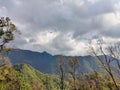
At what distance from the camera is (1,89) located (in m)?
76.2

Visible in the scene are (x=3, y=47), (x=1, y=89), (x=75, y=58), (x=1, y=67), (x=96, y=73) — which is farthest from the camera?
(x=96, y=73)

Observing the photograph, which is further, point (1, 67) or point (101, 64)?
point (1, 67)

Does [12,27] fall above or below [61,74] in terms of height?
above

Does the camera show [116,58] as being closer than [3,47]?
Yes

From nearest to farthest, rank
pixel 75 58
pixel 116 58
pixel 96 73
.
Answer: pixel 116 58 → pixel 75 58 → pixel 96 73

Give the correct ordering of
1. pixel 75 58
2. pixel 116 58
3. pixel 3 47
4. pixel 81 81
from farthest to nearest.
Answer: pixel 81 81
pixel 75 58
pixel 3 47
pixel 116 58

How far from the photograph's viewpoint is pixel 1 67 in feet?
180

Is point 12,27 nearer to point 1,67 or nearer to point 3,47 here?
point 3,47

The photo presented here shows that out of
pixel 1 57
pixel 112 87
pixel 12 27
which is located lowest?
pixel 112 87

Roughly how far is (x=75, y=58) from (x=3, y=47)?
3630cm

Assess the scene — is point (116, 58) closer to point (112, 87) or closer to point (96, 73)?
point (112, 87)

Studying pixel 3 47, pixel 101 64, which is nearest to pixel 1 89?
pixel 3 47

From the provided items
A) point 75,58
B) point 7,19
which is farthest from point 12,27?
point 75,58

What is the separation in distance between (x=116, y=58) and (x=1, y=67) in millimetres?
23091
